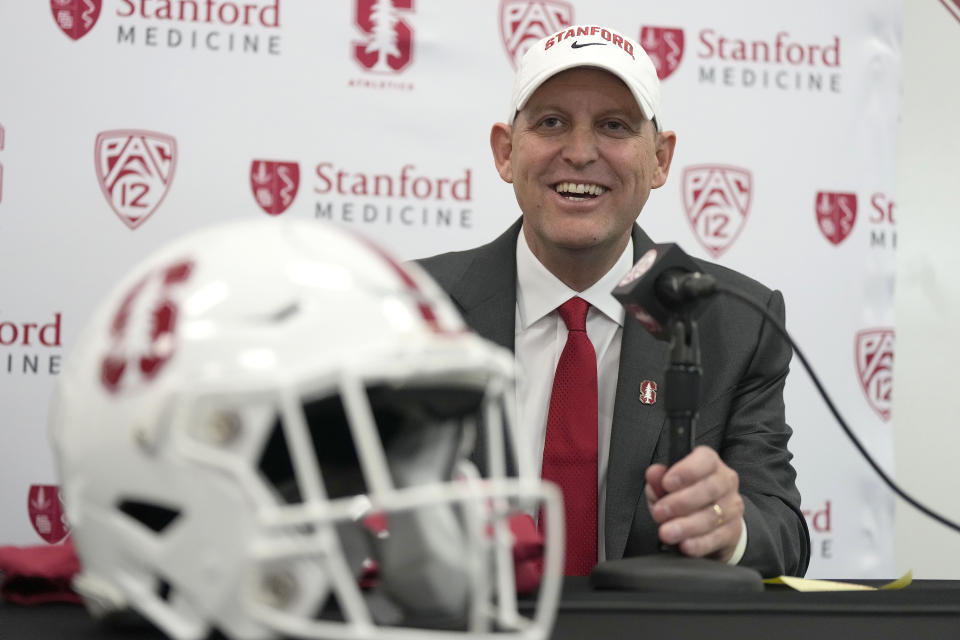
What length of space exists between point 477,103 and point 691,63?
45 cm

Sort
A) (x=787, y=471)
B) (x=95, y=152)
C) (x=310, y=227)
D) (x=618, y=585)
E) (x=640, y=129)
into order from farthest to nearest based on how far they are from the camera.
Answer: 1. (x=95, y=152)
2. (x=640, y=129)
3. (x=787, y=471)
4. (x=618, y=585)
5. (x=310, y=227)

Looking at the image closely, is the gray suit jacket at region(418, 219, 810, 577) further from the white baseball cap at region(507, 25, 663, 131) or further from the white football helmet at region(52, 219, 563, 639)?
the white football helmet at region(52, 219, 563, 639)

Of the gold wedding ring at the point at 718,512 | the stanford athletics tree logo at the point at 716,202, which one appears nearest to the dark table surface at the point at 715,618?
the gold wedding ring at the point at 718,512

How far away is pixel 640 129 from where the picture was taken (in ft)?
4.95

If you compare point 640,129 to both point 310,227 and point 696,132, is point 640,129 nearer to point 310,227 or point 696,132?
point 696,132

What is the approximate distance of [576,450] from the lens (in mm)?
1368

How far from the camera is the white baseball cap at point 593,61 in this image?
1.43 meters

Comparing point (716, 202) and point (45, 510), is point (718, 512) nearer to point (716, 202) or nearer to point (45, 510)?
point (716, 202)

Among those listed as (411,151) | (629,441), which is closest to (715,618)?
(629,441)

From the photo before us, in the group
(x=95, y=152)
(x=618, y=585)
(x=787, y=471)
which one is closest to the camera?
(x=618, y=585)

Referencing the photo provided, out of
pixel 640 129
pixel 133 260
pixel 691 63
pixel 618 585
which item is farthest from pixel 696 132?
pixel 618 585

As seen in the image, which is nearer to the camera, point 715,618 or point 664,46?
point 715,618

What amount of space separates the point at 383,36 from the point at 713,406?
1016mm

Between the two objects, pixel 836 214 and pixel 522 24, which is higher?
pixel 522 24
